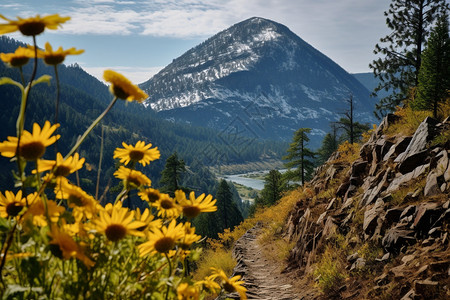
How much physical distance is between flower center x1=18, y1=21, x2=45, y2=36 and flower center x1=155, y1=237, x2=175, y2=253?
2.83 feet

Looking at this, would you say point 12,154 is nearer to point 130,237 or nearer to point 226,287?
point 130,237

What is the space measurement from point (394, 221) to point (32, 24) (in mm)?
6334

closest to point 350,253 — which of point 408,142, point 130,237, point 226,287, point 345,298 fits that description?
point 345,298

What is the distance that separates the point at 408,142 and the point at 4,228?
28.0ft

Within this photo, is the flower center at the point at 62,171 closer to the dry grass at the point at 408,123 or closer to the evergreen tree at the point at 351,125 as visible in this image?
the dry grass at the point at 408,123

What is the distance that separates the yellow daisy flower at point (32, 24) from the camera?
1.06 meters

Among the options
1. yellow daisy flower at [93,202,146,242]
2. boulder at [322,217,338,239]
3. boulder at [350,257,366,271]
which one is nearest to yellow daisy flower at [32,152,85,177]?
yellow daisy flower at [93,202,146,242]

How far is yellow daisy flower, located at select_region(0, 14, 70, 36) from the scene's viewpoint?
1063 millimetres

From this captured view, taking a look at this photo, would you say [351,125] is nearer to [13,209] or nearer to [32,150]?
[13,209]

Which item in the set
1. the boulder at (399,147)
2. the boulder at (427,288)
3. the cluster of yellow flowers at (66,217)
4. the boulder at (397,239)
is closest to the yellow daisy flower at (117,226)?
the cluster of yellow flowers at (66,217)

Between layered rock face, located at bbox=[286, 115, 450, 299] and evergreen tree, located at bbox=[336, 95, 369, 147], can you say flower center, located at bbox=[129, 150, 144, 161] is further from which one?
evergreen tree, located at bbox=[336, 95, 369, 147]

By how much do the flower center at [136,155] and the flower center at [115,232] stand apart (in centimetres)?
66

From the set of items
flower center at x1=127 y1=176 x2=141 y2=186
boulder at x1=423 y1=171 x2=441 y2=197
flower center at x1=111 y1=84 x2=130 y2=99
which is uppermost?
flower center at x1=111 y1=84 x2=130 y2=99

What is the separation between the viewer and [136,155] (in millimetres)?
1813
